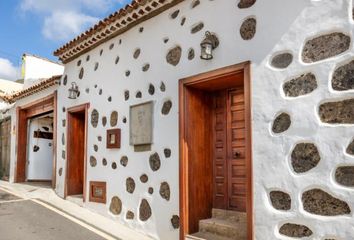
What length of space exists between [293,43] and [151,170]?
3056 mm

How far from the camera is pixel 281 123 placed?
4.07 meters

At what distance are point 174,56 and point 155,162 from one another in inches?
→ 69.0

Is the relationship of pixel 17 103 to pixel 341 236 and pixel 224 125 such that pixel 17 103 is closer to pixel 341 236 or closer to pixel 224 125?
pixel 224 125

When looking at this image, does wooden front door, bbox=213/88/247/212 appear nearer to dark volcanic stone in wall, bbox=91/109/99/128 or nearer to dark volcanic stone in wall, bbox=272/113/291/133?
dark volcanic stone in wall, bbox=272/113/291/133

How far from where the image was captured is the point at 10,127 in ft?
39.8

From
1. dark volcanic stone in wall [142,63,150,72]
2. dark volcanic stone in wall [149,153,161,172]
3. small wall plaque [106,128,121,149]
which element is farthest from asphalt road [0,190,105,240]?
dark volcanic stone in wall [142,63,150,72]

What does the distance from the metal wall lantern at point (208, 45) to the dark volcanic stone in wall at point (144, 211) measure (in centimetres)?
264

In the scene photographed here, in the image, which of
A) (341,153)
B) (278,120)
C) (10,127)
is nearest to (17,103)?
(10,127)

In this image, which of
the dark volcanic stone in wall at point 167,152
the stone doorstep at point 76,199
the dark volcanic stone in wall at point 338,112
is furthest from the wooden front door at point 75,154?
the dark volcanic stone in wall at point 338,112

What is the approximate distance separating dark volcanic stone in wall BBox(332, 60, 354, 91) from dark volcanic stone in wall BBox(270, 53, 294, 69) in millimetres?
577

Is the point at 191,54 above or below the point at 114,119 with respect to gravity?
above

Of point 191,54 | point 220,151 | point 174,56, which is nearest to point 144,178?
point 220,151

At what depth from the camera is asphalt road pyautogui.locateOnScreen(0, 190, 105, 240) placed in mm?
5809

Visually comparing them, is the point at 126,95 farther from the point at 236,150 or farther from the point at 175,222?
the point at 175,222
